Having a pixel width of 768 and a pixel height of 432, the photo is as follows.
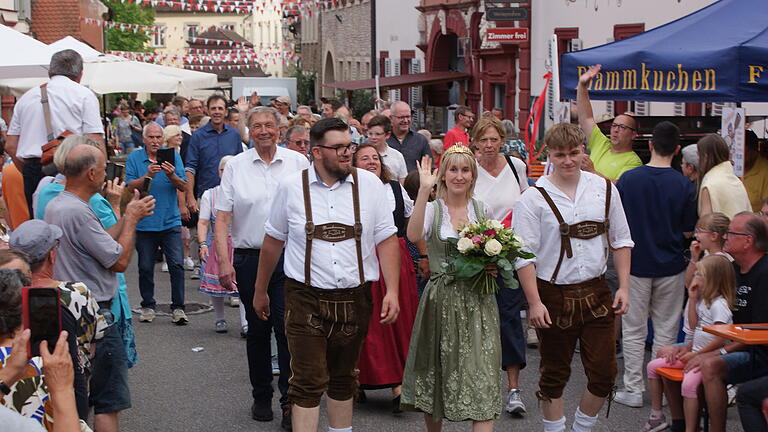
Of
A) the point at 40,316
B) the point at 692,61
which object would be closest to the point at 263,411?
the point at 40,316

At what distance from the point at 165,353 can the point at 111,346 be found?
384cm

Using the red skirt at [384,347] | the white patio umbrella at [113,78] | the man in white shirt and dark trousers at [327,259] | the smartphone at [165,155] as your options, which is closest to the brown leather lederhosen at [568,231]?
the man in white shirt and dark trousers at [327,259]

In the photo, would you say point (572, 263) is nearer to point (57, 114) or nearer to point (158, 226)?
point (57, 114)

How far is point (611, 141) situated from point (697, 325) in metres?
2.70

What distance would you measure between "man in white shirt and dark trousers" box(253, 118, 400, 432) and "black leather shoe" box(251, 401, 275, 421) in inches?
Answer: 53.4

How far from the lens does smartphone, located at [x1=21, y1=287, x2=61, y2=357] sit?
166 inches

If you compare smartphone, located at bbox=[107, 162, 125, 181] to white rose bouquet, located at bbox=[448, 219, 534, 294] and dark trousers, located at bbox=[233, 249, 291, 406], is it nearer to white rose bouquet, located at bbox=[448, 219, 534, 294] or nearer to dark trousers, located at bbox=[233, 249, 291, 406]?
dark trousers, located at bbox=[233, 249, 291, 406]

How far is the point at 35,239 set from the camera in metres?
5.21

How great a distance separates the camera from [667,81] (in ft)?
30.1

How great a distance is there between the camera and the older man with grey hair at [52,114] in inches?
352

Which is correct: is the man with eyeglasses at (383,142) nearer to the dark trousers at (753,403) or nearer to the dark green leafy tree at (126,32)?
the dark trousers at (753,403)

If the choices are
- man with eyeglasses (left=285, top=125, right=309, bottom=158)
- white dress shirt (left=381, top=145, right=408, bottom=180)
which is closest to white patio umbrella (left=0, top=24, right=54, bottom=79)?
man with eyeglasses (left=285, top=125, right=309, bottom=158)

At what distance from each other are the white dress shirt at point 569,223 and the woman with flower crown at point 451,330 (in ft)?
0.95

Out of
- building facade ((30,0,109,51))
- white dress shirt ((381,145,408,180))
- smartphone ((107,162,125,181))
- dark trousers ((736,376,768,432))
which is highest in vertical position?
building facade ((30,0,109,51))
